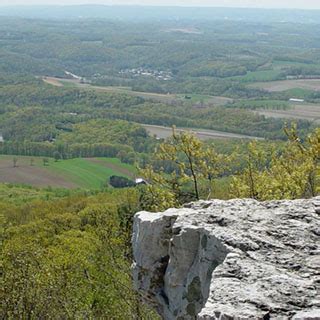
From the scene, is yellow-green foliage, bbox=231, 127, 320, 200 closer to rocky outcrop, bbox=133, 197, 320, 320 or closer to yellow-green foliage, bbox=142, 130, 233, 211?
yellow-green foliage, bbox=142, 130, 233, 211

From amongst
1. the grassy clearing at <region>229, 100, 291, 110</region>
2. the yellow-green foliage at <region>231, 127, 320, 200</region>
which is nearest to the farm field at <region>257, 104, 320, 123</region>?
the grassy clearing at <region>229, 100, 291, 110</region>

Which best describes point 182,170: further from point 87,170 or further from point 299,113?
point 299,113

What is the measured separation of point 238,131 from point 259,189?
11304 cm

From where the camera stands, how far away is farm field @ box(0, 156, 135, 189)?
91.9m

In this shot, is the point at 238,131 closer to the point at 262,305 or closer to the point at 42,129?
the point at 42,129

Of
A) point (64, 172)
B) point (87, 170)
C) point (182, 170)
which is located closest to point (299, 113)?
point (87, 170)

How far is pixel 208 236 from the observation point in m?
11.1

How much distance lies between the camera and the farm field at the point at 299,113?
139875mm

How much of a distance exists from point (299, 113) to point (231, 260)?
5604 inches

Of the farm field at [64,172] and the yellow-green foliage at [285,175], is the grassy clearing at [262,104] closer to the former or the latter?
the farm field at [64,172]

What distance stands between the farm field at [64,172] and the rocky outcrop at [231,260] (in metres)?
77.5

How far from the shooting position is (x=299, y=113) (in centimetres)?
14725

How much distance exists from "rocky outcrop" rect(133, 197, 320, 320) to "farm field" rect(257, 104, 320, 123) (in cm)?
12496

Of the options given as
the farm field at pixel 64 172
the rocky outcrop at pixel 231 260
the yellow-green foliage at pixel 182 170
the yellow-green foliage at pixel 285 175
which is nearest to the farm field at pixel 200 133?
the farm field at pixel 64 172
